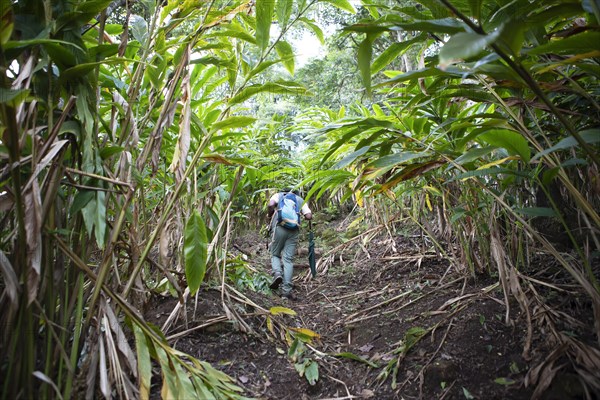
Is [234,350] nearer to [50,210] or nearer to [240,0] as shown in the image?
[50,210]

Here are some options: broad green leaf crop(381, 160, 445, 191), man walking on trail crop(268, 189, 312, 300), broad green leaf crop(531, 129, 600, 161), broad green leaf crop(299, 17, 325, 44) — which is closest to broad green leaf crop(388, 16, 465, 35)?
broad green leaf crop(531, 129, 600, 161)

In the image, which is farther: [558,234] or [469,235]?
[469,235]

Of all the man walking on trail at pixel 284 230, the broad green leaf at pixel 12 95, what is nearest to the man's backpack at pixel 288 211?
the man walking on trail at pixel 284 230

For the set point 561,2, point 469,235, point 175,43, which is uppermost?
point 175,43

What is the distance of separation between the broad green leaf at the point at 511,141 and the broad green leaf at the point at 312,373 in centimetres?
105

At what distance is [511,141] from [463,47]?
57 centimetres

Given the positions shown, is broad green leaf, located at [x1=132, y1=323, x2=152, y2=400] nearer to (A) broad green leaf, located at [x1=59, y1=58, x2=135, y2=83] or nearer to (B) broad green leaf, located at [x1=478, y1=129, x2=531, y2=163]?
(A) broad green leaf, located at [x1=59, y1=58, x2=135, y2=83]

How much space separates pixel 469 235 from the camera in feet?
5.26

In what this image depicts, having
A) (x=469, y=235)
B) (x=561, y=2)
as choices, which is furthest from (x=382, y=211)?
(x=561, y=2)

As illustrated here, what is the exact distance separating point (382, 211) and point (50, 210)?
270cm

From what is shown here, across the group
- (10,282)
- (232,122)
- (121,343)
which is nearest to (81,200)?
(10,282)

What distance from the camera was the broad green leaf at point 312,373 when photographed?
130 cm

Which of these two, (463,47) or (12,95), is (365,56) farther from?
(12,95)

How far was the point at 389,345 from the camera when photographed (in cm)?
146
